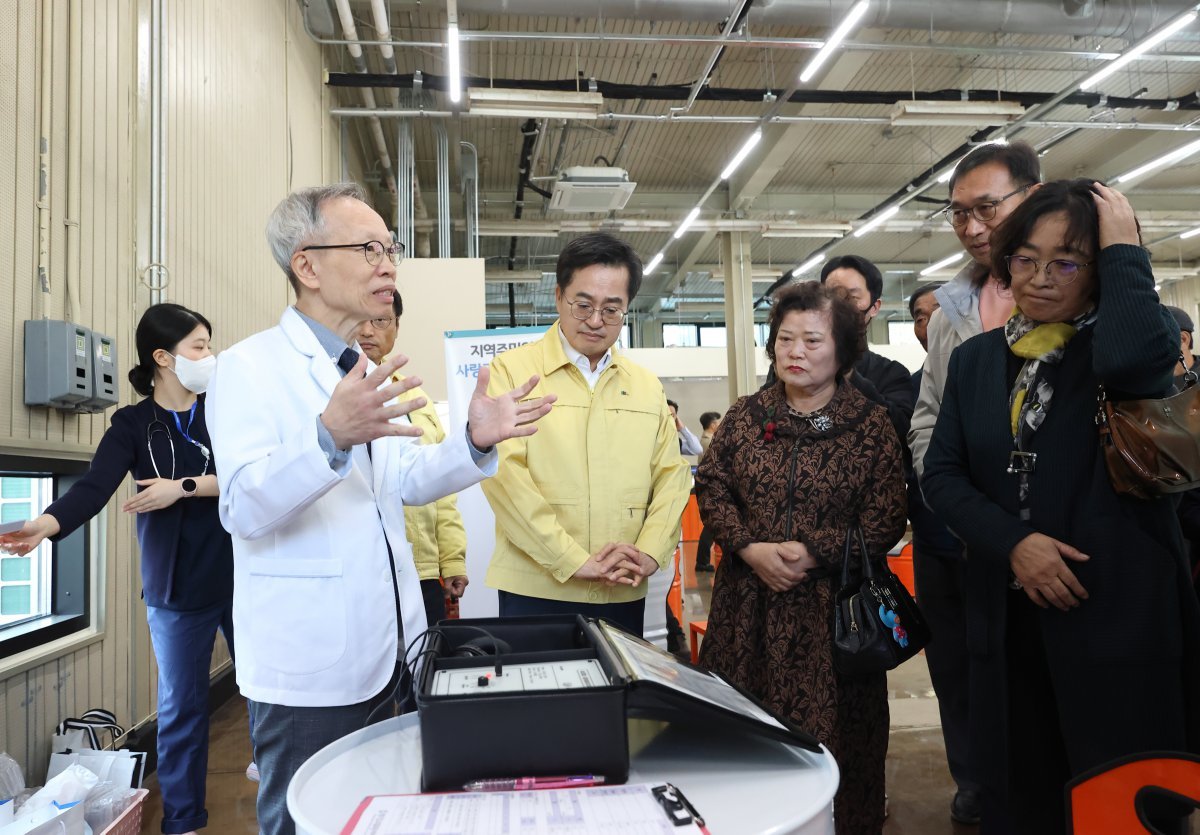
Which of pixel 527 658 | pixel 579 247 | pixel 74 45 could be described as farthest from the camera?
pixel 74 45

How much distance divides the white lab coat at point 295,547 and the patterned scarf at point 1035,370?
114 centimetres

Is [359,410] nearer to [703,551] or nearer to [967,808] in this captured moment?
[967,808]

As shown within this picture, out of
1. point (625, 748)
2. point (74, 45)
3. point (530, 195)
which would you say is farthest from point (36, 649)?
point (530, 195)

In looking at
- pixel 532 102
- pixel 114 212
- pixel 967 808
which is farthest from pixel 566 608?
pixel 532 102

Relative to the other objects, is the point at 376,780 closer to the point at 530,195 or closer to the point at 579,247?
the point at 579,247

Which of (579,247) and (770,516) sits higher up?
(579,247)

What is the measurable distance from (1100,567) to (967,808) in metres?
1.40

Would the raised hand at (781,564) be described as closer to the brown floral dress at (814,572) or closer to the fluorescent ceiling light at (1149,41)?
the brown floral dress at (814,572)

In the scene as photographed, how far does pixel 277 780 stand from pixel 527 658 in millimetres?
526

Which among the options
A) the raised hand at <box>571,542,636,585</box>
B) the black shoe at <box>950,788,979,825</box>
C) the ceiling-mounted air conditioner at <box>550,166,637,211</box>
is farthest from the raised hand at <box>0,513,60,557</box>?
the ceiling-mounted air conditioner at <box>550,166,637,211</box>

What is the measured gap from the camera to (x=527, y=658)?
0.95m

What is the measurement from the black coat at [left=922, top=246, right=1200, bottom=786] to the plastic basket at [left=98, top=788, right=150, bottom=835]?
2.03 m

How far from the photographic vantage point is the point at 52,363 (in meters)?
2.48

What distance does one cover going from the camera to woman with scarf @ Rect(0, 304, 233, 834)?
7.63 feet
